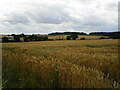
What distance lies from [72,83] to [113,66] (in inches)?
123

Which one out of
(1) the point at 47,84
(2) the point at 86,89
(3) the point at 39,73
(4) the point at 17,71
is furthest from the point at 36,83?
(4) the point at 17,71

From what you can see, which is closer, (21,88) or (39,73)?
(21,88)

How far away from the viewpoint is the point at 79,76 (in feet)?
13.5

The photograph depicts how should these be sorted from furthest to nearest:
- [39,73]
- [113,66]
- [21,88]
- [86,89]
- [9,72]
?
[113,66] < [9,72] < [39,73] < [21,88] < [86,89]

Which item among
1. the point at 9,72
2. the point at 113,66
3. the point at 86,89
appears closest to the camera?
the point at 86,89

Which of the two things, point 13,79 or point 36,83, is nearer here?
point 36,83

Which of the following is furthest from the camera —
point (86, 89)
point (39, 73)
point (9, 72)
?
point (9, 72)

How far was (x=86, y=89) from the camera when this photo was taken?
3686mm

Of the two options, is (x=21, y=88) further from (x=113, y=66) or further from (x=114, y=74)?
(x=113, y=66)

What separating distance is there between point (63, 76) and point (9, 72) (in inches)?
96.7

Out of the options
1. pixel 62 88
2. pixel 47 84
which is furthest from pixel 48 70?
pixel 62 88

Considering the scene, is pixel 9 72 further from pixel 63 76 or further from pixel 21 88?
pixel 63 76

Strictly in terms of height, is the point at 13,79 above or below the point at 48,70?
below

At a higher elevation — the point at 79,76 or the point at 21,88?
the point at 79,76
